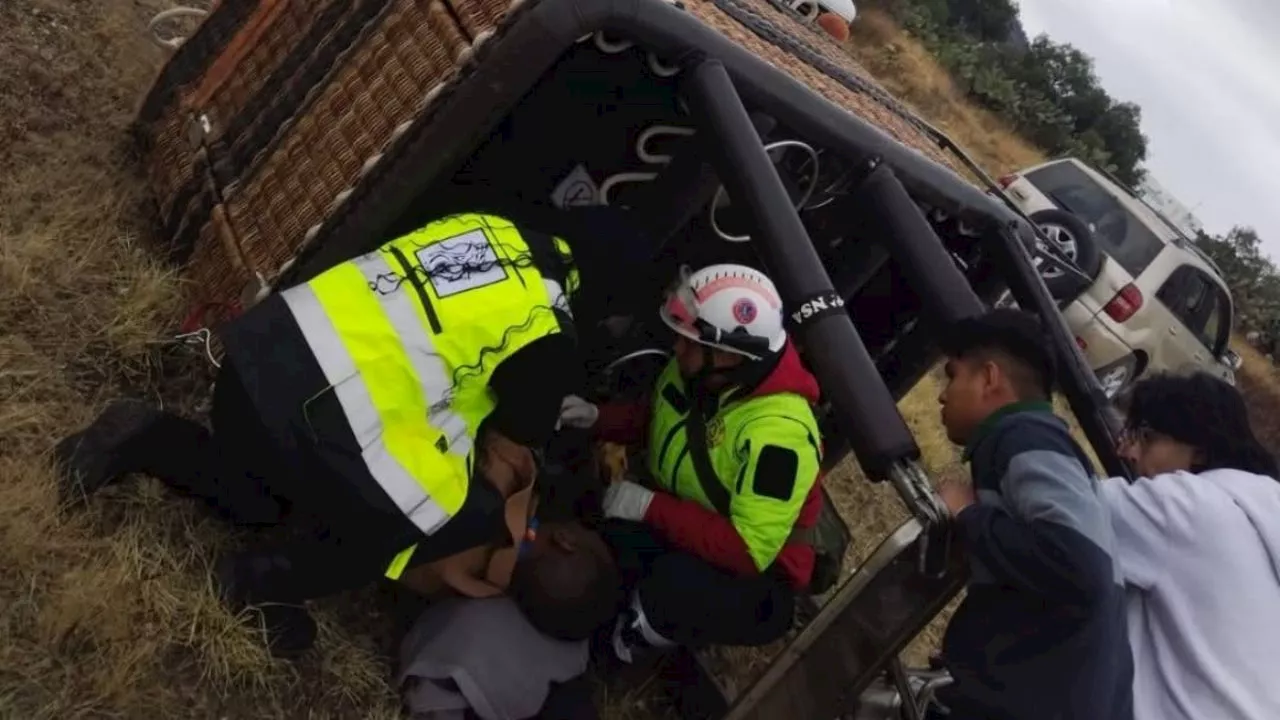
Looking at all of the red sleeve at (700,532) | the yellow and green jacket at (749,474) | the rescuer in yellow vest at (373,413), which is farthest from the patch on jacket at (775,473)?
the rescuer in yellow vest at (373,413)

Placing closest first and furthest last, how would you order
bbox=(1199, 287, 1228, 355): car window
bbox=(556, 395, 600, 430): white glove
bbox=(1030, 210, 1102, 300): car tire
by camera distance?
1. bbox=(556, 395, 600, 430): white glove
2. bbox=(1030, 210, 1102, 300): car tire
3. bbox=(1199, 287, 1228, 355): car window

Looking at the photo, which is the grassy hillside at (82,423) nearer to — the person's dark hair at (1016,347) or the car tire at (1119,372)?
the person's dark hair at (1016,347)

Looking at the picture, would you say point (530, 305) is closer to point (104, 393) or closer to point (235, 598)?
point (235, 598)

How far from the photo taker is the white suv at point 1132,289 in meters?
10.1

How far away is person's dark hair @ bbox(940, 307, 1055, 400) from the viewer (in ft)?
10.1

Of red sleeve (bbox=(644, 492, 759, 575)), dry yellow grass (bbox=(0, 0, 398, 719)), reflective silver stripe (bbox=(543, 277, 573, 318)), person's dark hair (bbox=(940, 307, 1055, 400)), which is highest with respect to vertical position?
person's dark hair (bbox=(940, 307, 1055, 400))

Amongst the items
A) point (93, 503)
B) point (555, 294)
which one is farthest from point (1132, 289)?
point (93, 503)

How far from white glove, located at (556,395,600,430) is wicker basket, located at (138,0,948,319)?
97 centimetres

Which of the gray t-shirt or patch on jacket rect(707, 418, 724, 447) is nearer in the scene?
the gray t-shirt

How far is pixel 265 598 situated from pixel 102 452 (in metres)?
0.56

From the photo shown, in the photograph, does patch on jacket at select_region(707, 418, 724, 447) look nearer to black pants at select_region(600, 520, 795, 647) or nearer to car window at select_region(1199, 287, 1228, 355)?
black pants at select_region(600, 520, 795, 647)

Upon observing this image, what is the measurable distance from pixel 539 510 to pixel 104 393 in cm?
133

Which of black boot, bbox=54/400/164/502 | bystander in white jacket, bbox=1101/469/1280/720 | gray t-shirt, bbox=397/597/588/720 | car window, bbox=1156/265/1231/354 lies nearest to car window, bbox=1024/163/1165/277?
car window, bbox=1156/265/1231/354

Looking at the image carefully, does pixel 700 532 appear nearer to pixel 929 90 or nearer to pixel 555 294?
pixel 555 294
